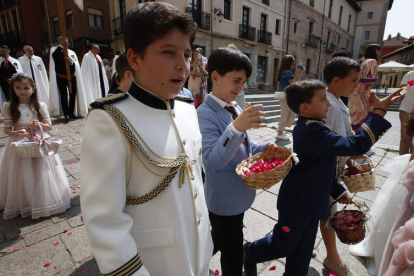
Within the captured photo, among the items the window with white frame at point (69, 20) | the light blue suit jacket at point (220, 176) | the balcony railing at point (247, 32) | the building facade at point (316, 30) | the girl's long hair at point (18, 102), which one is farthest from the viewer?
the building facade at point (316, 30)

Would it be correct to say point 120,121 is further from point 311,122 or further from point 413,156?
point 413,156

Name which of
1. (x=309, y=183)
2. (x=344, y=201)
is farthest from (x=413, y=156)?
(x=309, y=183)

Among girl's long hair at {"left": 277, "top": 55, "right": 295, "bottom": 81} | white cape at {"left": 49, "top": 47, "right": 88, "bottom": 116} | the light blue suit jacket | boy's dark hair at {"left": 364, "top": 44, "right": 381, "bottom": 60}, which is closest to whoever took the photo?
the light blue suit jacket

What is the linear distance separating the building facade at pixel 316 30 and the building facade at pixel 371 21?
3.25m

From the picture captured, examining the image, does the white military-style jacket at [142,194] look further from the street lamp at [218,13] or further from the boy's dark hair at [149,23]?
the street lamp at [218,13]

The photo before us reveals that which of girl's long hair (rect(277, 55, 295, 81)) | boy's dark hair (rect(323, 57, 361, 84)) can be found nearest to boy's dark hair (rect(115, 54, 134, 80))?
boy's dark hair (rect(323, 57, 361, 84))

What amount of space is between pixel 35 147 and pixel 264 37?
1981 centimetres

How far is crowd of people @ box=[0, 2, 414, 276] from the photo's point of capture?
2.74 ft

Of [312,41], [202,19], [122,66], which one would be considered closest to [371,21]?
[312,41]

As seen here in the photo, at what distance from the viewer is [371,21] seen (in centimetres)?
3462

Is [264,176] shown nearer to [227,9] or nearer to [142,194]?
[142,194]

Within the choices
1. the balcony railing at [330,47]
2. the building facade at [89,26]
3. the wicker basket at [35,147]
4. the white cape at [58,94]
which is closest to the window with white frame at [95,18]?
the building facade at [89,26]

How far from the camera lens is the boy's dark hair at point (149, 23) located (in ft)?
2.89

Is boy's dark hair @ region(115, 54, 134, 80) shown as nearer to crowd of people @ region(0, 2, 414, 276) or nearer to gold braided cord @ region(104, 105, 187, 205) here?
crowd of people @ region(0, 2, 414, 276)
